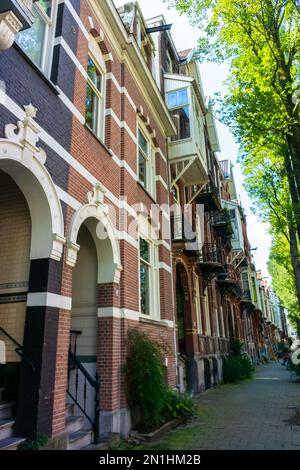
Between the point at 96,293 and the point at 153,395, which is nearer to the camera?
the point at 153,395

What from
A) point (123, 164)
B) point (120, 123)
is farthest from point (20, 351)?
point (120, 123)

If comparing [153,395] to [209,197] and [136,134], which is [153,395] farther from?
[209,197]

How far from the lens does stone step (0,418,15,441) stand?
456 centimetres

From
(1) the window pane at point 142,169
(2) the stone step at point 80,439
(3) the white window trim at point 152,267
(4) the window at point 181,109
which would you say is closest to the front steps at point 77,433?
(2) the stone step at point 80,439

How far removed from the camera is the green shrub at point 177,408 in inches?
319

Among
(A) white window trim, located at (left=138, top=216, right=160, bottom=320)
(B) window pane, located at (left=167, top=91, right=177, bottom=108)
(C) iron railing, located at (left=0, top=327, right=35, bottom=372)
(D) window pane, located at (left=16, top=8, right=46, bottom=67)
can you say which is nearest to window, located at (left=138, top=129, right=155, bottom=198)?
(A) white window trim, located at (left=138, top=216, right=160, bottom=320)

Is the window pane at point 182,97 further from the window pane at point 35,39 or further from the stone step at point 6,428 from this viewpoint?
the stone step at point 6,428

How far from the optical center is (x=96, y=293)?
25.6ft

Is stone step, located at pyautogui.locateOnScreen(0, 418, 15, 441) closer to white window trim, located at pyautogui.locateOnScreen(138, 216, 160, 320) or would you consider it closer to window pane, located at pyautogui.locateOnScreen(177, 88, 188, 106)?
white window trim, located at pyautogui.locateOnScreen(138, 216, 160, 320)

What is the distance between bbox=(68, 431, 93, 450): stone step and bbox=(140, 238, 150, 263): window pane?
16.0ft

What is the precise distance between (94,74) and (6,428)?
788cm

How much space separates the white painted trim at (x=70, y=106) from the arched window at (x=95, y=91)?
44.1 inches

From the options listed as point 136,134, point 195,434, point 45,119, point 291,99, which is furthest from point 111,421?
point 291,99

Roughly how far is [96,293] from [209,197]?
12.0 meters
